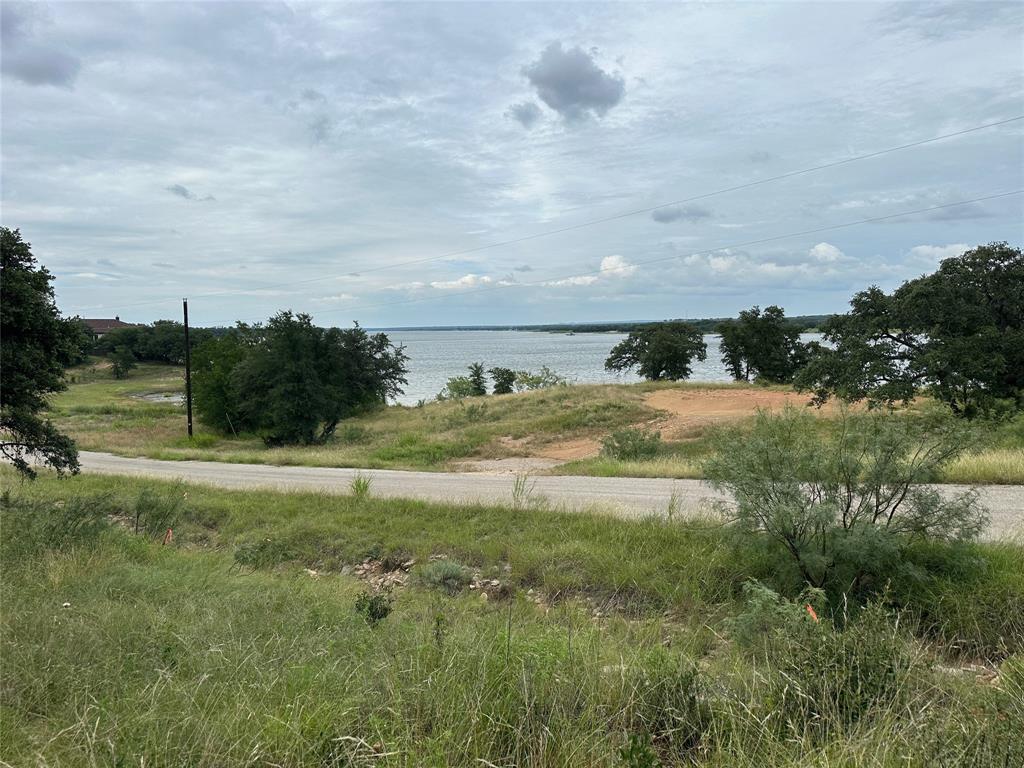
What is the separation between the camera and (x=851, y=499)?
6.93 metres

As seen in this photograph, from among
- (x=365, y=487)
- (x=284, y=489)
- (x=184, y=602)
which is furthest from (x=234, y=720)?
(x=284, y=489)

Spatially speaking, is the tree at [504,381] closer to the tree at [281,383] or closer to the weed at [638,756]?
the tree at [281,383]

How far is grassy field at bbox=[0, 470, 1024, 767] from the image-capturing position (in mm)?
2955

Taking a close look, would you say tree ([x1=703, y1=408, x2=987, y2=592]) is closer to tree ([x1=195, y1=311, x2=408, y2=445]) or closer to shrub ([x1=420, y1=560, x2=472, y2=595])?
shrub ([x1=420, y1=560, x2=472, y2=595])

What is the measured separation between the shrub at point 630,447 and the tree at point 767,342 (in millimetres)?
44832

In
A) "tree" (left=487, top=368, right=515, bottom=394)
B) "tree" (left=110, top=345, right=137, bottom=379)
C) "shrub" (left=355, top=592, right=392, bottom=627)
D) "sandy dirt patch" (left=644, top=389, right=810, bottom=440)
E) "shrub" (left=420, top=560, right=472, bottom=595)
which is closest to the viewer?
"shrub" (left=355, top=592, right=392, bottom=627)

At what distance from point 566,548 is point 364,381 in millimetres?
46381

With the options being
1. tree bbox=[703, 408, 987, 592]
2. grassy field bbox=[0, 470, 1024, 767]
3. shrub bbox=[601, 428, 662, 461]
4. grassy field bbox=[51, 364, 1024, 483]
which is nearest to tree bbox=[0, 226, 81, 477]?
grassy field bbox=[51, 364, 1024, 483]

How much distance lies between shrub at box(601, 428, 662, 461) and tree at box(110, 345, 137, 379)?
9792 centimetres

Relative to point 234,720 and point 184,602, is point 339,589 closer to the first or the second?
point 184,602

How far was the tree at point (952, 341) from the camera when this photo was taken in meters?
21.2

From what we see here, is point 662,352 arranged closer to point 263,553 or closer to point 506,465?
point 506,465

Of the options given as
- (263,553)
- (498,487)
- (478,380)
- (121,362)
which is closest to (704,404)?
(498,487)

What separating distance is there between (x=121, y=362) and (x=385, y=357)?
65.5 meters
